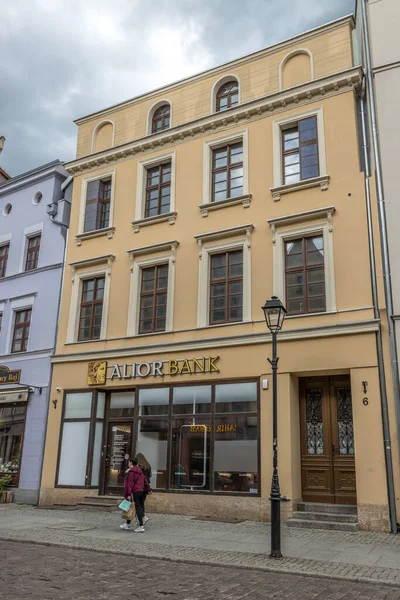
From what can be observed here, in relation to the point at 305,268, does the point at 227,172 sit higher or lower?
higher

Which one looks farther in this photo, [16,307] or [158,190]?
[16,307]

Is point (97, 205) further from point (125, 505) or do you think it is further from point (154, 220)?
point (125, 505)

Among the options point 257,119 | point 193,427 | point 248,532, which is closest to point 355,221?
point 257,119

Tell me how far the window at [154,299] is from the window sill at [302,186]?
4.17m

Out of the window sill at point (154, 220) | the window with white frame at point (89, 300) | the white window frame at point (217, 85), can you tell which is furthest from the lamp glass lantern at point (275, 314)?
the white window frame at point (217, 85)

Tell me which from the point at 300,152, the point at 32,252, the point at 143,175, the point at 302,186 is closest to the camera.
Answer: the point at 302,186

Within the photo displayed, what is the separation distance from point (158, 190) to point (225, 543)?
1163 centimetres

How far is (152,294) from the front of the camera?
16891 millimetres

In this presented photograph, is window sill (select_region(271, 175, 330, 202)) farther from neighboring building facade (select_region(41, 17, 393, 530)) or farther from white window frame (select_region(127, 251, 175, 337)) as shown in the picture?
white window frame (select_region(127, 251, 175, 337))

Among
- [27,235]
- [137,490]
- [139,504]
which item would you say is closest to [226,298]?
[137,490]

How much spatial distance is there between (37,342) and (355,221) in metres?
11.5

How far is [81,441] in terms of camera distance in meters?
16.7

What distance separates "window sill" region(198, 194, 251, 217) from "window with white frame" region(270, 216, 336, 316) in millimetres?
1469

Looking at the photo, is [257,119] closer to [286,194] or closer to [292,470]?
[286,194]
